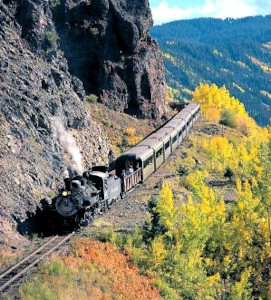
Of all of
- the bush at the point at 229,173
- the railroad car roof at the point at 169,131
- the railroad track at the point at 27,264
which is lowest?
the bush at the point at 229,173

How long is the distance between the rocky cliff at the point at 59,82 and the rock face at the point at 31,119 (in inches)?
3.3

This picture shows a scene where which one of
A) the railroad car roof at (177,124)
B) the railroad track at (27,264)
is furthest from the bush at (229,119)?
the railroad track at (27,264)

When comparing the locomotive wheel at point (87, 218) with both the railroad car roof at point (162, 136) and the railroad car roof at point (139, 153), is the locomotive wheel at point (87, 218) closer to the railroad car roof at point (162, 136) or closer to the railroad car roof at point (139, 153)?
the railroad car roof at point (139, 153)

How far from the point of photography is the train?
28.9 meters

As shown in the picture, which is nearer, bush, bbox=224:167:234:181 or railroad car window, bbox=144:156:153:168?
railroad car window, bbox=144:156:153:168

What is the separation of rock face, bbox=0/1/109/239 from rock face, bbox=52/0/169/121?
22.9 m

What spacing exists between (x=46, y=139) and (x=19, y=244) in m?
11.9

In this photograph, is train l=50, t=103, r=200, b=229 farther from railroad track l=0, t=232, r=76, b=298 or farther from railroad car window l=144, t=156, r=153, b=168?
railroad track l=0, t=232, r=76, b=298

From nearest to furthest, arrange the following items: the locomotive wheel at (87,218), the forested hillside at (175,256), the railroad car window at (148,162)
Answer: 1. the forested hillside at (175,256)
2. the locomotive wheel at (87,218)
3. the railroad car window at (148,162)

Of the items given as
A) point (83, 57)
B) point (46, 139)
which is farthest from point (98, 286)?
point (83, 57)

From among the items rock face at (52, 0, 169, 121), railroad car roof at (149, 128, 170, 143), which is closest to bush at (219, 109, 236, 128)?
rock face at (52, 0, 169, 121)

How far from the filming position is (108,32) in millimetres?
76312

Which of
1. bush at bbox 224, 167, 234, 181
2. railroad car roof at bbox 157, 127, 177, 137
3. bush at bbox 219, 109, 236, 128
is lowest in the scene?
bush at bbox 219, 109, 236, 128

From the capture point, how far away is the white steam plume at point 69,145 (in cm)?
3953
